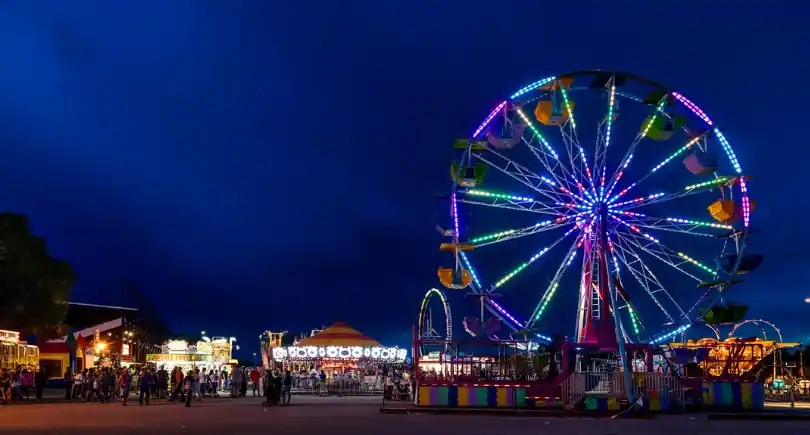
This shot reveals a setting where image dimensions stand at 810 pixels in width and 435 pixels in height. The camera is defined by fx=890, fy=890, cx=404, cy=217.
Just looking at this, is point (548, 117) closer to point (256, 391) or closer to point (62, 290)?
point (256, 391)

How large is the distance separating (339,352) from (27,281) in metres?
17.9

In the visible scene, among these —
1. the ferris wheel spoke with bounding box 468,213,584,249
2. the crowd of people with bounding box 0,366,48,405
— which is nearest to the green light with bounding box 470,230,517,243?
the ferris wheel spoke with bounding box 468,213,584,249

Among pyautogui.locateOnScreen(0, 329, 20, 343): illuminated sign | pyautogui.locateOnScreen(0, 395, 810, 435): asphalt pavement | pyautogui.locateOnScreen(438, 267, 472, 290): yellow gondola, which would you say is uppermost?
pyautogui.locateOnScreen(438, 267, 472, 290): yellow gondola

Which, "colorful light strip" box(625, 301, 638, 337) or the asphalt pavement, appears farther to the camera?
"colorful light strip" box(625, 301, 638, 337)

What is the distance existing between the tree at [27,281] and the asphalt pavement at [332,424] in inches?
825

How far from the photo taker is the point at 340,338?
54.9m

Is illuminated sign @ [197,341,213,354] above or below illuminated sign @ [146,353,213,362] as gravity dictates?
above

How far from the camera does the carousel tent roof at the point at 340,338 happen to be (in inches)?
2141

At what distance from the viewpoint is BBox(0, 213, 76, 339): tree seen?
46.4 metres

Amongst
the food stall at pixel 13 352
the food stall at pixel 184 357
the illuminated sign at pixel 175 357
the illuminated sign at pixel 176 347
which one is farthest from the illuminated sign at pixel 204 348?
the food stall at pixel 13 352

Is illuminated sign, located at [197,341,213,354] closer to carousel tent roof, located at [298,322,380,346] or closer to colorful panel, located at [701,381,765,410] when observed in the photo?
carousel tent roof, located at [298,322,380,346]

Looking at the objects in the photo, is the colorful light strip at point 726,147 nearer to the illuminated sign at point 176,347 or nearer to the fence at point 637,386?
the fence at point 637,386

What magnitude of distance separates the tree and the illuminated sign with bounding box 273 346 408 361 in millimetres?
12685

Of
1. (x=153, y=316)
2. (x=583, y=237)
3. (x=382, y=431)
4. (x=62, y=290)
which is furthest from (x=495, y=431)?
(x=153, y=316)
